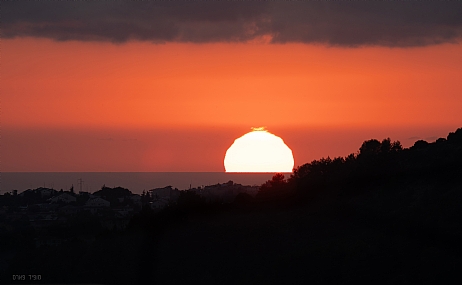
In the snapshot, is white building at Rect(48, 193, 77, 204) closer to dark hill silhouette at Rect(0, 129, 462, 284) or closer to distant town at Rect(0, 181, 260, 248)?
distant town at Rect(0, 181, 260, 248)

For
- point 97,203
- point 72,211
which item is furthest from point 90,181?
point 72,211

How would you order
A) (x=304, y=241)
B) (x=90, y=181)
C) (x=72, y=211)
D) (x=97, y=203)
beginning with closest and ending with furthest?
1. (x=304, y=241)
2. (x=72, y=211)
3. (x=97, y=203)
4. (x=90, y=181)

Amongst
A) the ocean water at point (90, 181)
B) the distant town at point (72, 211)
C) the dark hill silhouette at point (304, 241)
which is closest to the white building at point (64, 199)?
the distant town at point (72, 211)

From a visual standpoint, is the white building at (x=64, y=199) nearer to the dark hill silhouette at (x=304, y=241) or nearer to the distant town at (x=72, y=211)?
the distant town at (x=72, y=211)

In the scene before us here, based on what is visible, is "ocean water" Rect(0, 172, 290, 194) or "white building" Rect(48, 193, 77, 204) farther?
"ocean water" Rect(0, 172, 290, 194)

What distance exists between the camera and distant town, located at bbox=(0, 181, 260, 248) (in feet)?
48.8

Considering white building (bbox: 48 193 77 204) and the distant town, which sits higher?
white building (bbox: 48 193 77 204)

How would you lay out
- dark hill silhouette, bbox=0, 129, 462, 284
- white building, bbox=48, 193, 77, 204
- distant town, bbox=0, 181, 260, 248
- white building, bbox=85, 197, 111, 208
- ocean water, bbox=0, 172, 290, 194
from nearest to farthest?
dark hill silhouette, bbox=0, 129, 462, 284
distant town, bbox=0, 181, 260, 248
white building, bbox=85, 197, 111, 208
white building, bbox=48, 193, 77, 204
ocean water, bbox=0, 172, 290, 194

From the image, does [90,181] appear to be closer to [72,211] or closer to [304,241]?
[72,211]

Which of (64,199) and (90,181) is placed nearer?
(64,199)

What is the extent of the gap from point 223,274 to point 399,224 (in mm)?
2691

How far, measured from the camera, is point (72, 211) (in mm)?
20656

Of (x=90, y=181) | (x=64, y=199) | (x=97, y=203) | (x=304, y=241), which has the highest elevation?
(x=90, y=181)

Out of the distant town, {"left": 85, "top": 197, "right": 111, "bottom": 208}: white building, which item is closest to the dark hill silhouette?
the distant town
